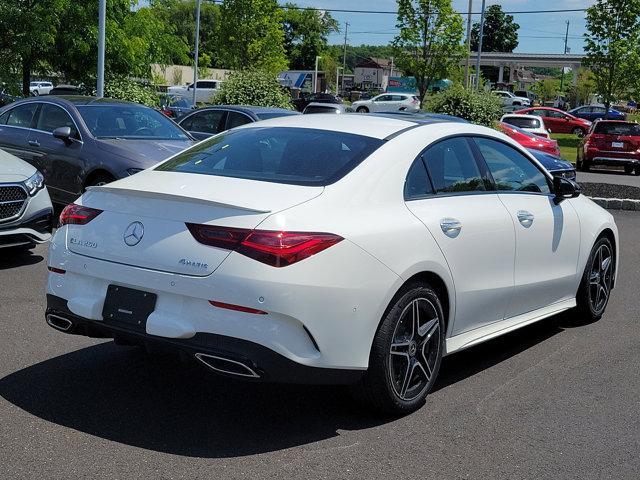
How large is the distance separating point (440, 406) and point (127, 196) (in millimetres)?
2085

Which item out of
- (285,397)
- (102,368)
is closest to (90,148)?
(102,368)

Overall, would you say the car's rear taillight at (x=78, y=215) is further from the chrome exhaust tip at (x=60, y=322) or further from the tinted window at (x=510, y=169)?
the tinted window at (x=510, y=169)

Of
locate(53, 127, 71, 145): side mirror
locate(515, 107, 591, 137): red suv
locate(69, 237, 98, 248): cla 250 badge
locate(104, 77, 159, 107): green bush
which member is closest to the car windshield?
locate(53, 127, 71, 145): side mirror

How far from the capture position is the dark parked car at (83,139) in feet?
34.4

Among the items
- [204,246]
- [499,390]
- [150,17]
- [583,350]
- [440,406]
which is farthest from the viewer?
[150,17]

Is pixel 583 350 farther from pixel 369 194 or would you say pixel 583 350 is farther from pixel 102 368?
pixel 102 368

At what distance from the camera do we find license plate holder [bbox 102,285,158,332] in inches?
170

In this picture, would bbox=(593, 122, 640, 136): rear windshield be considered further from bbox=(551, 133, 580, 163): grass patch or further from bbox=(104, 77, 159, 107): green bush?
bbox=(104, 77, 159, 107): green bush

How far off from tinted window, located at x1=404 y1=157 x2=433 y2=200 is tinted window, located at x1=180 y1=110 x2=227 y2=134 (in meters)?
9.51

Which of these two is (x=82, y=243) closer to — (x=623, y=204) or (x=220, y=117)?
(x=220, y=117)

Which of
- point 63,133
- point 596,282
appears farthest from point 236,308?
point 63,133

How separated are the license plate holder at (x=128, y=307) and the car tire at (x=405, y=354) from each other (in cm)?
114

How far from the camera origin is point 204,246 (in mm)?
4211

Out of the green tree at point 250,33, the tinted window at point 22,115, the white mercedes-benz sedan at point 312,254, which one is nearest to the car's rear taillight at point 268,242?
the white mercedes-benz sedan at point 312,254
